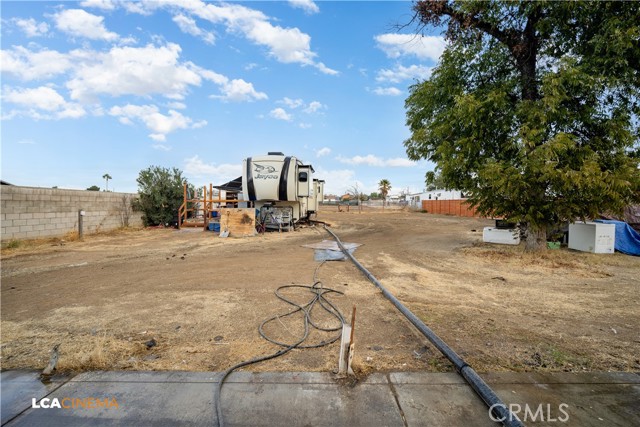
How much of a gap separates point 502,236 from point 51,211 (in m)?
17.3

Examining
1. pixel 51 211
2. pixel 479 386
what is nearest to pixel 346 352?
pixel 479 386

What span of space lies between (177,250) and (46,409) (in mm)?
8242

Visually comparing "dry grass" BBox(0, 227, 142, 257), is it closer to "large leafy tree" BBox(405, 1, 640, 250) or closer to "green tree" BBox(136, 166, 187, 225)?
"green tree" BBox(136, 166, 187, 225)

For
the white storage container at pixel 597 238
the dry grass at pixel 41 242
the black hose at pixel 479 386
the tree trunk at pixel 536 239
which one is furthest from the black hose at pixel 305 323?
the dry grass at pixel 41 242

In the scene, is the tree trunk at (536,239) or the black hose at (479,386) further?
the tree trunk at (536,239)

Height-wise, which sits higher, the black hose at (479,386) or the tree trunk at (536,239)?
the tree trunk at (536,239)

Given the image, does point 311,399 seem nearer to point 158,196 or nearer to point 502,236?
point 502,236

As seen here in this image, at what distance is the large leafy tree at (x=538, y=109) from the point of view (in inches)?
305

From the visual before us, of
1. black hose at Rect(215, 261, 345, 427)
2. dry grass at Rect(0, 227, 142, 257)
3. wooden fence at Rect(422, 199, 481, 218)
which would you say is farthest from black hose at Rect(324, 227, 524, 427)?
wooden fence at Rect(422, 199, 481, 218)

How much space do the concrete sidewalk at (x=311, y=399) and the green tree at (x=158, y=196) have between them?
16776 millimetres

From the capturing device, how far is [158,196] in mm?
18078

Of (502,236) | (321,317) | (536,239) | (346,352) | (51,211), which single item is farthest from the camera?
(51,211)

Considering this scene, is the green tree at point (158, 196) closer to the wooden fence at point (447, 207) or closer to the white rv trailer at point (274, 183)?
the white rv trailer at point (274, 183)

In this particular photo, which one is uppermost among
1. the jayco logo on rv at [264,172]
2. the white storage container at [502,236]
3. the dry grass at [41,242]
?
the jayco logo on rv at [264,172]
